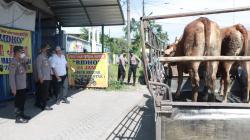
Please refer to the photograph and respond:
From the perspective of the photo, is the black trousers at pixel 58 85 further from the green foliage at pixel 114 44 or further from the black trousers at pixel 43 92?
the green foliage at pixel 114 44

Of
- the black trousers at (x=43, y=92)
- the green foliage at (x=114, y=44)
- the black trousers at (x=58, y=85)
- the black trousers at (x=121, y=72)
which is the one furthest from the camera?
the green foliage at (x=114, y=44)

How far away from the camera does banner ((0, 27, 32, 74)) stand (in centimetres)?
995

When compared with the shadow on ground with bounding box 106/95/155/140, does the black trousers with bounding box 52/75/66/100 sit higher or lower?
higher

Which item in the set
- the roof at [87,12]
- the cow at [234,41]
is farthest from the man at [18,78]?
the roof at [87,12]

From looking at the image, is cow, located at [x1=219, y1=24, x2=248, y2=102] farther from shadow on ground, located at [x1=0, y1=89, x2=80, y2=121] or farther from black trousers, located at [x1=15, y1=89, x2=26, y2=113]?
shadow on ground, located at [x1=0, y1=89, x2=80, y2=121]

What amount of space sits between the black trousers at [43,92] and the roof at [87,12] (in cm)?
418

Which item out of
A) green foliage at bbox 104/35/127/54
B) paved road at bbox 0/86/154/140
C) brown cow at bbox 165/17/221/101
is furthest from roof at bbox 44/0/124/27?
green foliage at bbox 104/35/127/54

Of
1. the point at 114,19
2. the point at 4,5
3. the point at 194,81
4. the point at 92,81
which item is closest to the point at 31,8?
the point at 4,5

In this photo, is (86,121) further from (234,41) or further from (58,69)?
(234,41)

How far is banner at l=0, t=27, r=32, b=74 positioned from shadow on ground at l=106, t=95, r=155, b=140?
3657 millimetres

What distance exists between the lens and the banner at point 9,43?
995 centimetres

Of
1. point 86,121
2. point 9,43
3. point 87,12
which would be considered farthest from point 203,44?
point 87,12

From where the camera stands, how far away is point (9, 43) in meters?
10.4

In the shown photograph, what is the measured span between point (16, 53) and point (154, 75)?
418 centimetres
